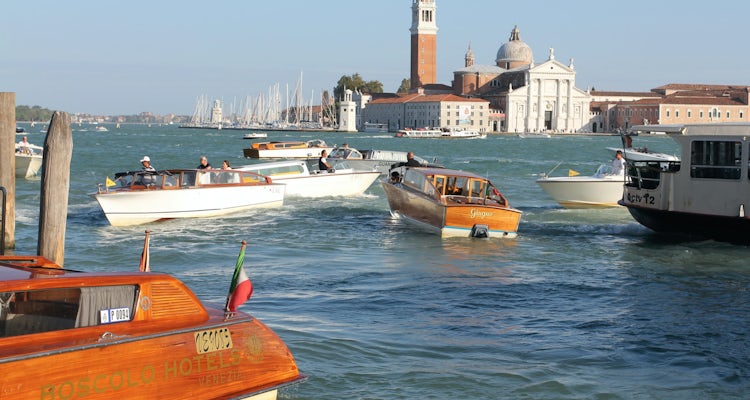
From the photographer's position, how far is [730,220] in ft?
57.1

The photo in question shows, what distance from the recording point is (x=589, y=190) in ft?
82.4

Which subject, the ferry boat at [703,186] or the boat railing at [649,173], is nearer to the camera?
the ferry boat at [703,186]

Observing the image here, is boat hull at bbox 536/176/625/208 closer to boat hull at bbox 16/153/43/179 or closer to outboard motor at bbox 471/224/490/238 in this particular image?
outboard motor at bbox 471/224/490/238

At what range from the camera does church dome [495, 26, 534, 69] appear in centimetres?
16862

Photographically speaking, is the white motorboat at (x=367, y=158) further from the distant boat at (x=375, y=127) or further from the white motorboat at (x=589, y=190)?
the distant boat at (x=375, y=127)

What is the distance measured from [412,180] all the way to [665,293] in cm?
798

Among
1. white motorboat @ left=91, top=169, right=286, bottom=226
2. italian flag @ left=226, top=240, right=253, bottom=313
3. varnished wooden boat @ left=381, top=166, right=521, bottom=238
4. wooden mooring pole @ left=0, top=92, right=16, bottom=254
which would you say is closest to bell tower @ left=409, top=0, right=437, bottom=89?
white motorboat @ left=91, top=169, right=286, bottom=226

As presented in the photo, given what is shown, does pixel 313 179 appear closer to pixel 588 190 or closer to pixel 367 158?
pixel 588 190

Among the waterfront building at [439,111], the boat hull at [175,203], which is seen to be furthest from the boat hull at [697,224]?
the waterfront building at [439,111]

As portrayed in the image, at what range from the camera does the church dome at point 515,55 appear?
16862 cm

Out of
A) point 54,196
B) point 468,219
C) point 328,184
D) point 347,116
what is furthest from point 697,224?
point 347,116

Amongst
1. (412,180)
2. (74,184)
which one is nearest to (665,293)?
(412,180)

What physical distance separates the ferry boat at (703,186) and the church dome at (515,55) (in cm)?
15128

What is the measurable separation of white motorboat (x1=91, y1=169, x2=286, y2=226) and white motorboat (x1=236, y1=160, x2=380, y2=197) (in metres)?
2.79
